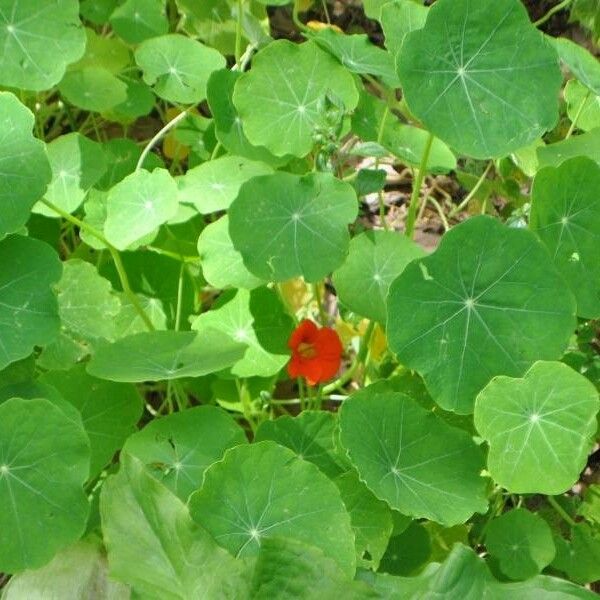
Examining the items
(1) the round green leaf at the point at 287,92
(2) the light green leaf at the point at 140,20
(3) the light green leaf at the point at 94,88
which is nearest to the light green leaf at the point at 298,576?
(1) the round green leaf at the point at 287,92

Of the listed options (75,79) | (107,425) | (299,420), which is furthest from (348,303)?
(75,79)

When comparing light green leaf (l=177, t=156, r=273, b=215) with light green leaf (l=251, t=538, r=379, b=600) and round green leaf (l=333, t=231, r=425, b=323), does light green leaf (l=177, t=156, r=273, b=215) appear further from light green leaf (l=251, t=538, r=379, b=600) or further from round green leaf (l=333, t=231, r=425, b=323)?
light green leaf (l=251, t=538, r=379, b=600)

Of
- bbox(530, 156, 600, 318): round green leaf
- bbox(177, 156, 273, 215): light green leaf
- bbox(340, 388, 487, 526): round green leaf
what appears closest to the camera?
bbox(340, 388, 487, 526): round green leaf

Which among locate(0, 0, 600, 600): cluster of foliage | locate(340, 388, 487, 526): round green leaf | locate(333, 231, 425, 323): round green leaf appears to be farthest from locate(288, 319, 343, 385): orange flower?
locate(340, 388, 487, 526): round green leaf

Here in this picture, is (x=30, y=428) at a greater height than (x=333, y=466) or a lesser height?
greater

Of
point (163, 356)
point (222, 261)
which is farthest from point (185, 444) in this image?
point (222, 261)

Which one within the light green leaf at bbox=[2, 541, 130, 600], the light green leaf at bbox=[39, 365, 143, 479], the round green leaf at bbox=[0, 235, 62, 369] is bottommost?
the light green leaf at bbox=[2, 541, 130, 600]

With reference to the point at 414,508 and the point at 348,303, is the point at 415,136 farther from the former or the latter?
the point at 414,508

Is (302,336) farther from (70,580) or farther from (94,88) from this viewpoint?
(94,88)
